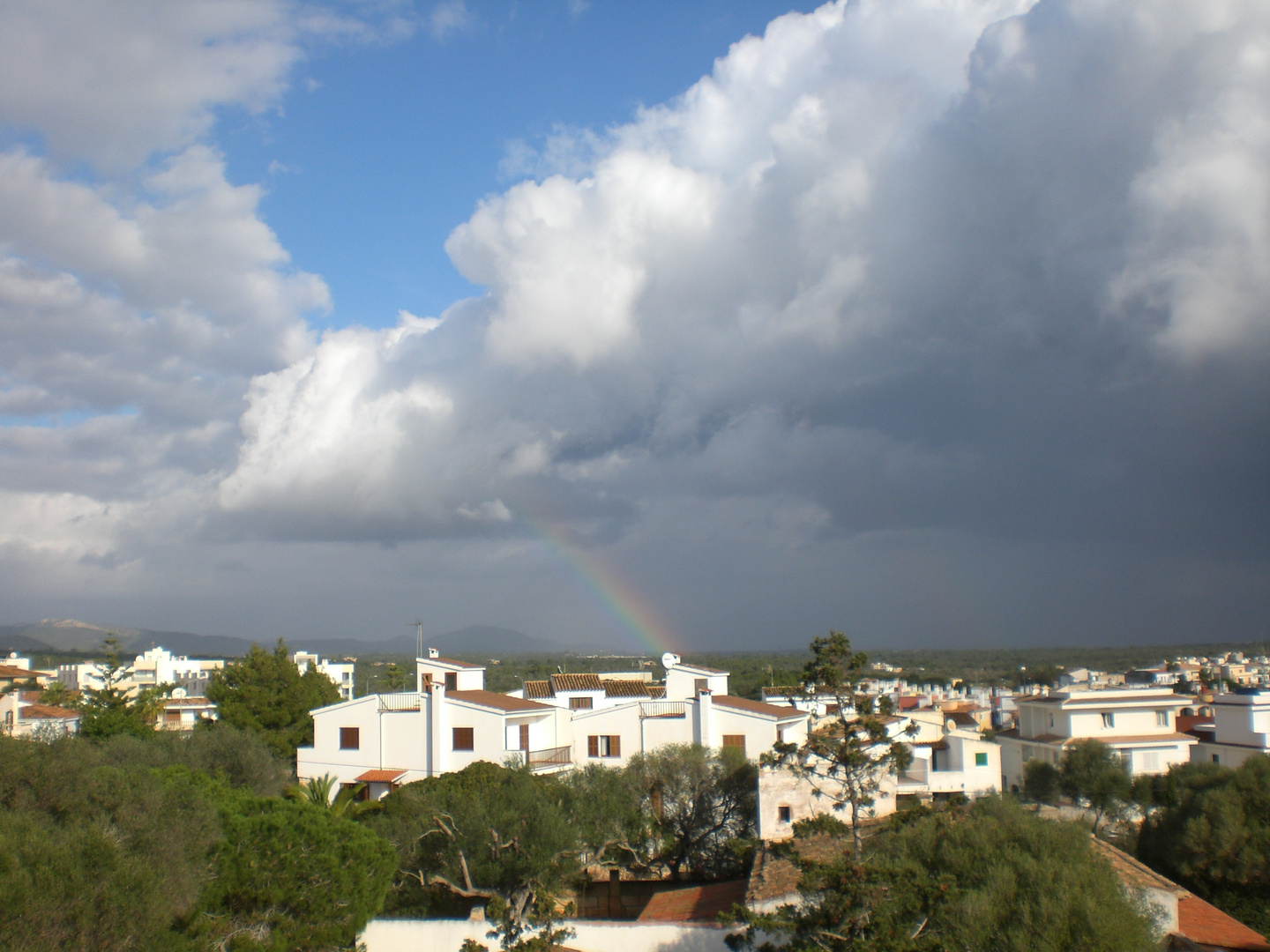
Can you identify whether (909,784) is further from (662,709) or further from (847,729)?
(847,729)

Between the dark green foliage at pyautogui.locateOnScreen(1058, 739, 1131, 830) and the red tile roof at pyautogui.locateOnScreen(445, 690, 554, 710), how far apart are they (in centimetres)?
2500

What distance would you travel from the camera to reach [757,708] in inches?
1681

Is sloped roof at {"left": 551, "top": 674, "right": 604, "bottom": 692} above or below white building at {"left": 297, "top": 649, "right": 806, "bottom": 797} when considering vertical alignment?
above

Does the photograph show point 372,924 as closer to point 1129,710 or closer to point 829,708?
point 829,708

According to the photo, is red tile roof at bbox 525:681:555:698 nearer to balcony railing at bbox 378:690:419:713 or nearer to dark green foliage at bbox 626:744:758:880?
balcony railing at bbox 378:690:419:713

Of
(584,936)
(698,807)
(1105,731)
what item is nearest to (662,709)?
(698,807)

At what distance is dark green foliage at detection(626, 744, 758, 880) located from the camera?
1257 inches

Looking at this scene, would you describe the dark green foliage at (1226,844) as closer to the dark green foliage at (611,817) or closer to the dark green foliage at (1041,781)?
the dark green foliage at (1041,781)

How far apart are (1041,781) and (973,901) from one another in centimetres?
3345

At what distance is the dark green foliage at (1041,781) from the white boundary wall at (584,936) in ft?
96.7

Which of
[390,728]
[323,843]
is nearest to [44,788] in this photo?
[323,843]

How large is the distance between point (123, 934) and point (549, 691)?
38.5 meters

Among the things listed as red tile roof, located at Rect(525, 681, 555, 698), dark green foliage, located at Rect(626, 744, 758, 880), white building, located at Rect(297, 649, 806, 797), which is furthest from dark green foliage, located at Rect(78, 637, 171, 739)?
dark green foliage, located at Rect(626, 744, 758, 880)

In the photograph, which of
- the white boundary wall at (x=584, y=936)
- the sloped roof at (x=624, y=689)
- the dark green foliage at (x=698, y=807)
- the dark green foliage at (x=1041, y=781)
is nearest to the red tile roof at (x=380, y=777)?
the dark green foliage at (x=698, y=807)
